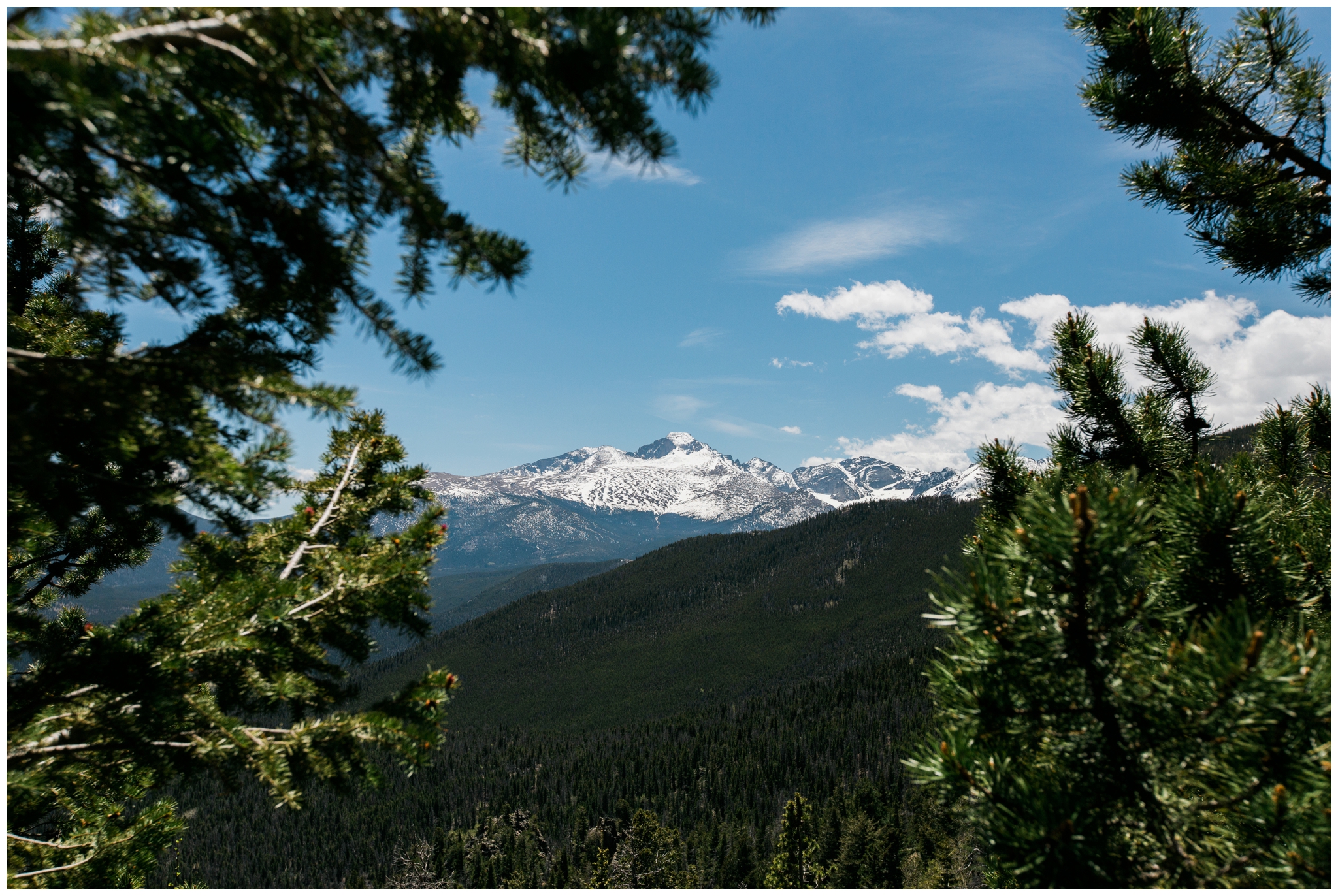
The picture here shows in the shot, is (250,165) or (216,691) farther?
(216,691)

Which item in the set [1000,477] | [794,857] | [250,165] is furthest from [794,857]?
[250,165]

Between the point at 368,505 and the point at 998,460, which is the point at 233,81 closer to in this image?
the point at 368,505

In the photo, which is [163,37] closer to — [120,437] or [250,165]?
[250,165]

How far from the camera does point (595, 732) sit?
17188 cm

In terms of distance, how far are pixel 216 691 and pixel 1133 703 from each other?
15.7 ft

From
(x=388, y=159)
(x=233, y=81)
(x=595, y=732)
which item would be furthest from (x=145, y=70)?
(x=595, y=732)

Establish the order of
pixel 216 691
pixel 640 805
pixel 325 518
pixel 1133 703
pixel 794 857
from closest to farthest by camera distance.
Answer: pixel 1133 703, pixel 216 691, pixel 325 518, pixel 794 857, pixel 640 805

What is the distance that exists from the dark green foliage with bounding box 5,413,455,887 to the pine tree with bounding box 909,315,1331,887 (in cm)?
292

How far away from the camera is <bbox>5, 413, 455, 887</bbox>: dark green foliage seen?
3250mm

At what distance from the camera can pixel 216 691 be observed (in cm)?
370

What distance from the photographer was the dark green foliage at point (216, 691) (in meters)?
3.25

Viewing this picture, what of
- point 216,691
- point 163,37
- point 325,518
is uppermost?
point 163,37

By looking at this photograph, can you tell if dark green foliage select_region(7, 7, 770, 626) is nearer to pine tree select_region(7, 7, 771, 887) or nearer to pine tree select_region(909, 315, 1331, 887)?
pine tree select_region(7, 7, 771, 887)

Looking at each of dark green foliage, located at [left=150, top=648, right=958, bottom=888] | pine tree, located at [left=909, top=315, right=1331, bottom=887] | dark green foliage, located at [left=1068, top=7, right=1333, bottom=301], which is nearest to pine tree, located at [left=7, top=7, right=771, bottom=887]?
pine tree, located at [left=909, top=315, right=1331, bottom=887]
